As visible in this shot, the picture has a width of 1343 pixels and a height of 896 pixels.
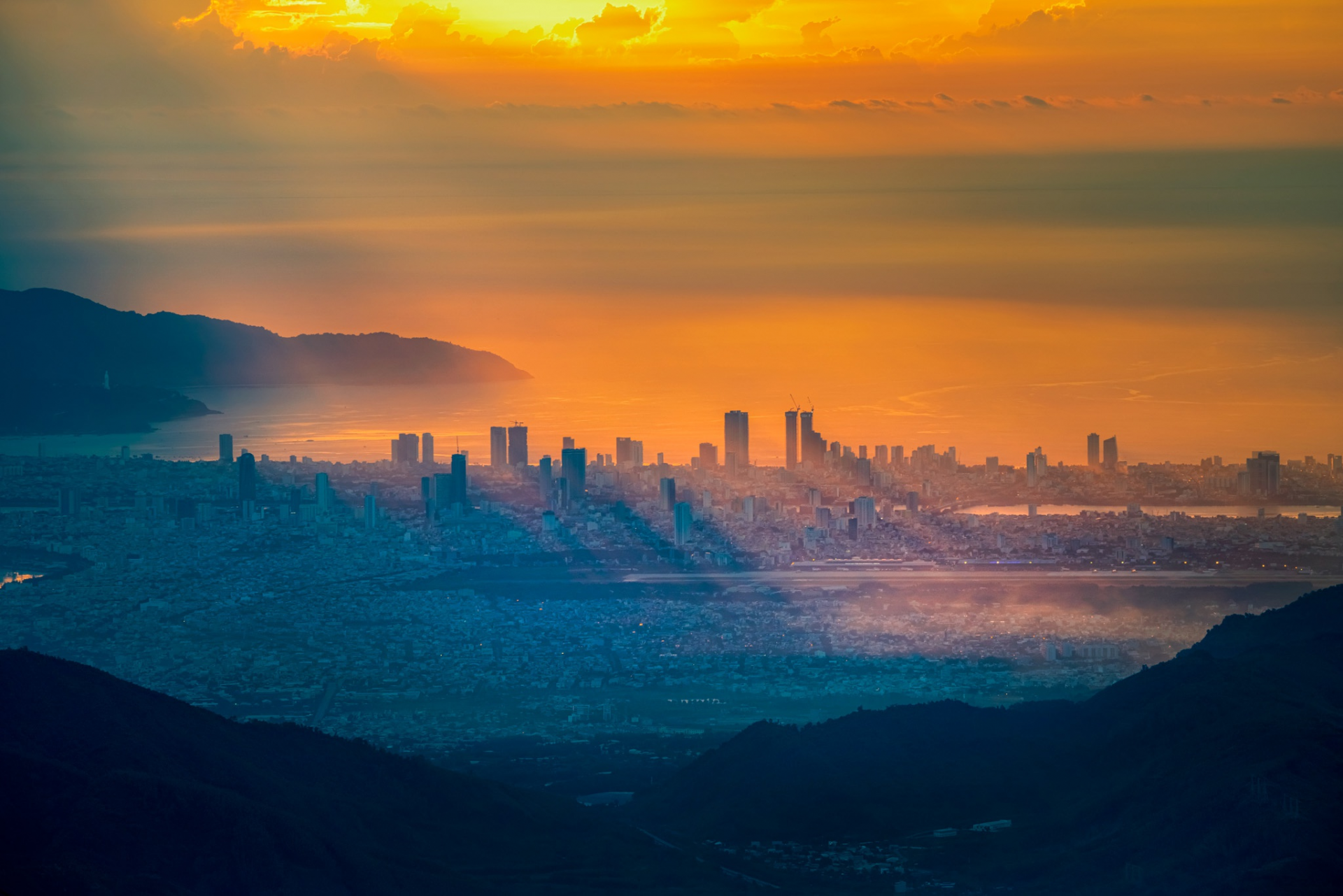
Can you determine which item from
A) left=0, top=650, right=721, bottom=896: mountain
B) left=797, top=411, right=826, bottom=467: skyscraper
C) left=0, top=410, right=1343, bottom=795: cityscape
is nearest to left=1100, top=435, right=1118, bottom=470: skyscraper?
left=0, top=410, right=1343, bottom=795: cityscape

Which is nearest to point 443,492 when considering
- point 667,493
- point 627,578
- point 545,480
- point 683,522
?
point 545,480

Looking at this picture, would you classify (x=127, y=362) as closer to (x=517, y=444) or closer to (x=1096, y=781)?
(x=517, y=444)

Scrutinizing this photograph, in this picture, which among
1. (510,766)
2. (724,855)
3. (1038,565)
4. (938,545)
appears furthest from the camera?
(938,545)

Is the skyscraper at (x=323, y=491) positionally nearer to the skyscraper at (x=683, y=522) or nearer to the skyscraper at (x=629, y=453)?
the skyscraper at (x=629, y=453)

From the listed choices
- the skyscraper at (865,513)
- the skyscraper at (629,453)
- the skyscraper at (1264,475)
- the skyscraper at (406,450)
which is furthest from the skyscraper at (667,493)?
the skyscraper at (1264,475)

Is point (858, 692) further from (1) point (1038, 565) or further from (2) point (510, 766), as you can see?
(1) point (1038, 565)

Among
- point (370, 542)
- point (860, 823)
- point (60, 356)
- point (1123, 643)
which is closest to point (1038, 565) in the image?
point (1123, 643)
